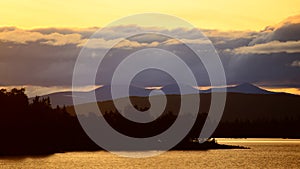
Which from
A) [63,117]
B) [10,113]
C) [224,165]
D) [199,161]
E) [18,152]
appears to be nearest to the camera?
[224,165]

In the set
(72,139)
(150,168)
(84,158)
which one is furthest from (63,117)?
(150,168)

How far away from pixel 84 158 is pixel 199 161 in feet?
90.5

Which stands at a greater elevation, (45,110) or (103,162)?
(45,110)

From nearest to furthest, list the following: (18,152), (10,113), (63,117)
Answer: (18,152), (10,113), (63,117)

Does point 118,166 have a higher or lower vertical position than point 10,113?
lower

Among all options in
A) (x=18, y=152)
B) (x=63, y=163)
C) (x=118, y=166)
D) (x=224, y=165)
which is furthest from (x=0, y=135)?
(x=224, y=165)

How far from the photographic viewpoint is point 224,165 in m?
142

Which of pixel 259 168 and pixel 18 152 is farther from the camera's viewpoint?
pixel 18 152

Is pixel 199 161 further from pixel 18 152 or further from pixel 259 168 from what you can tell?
pixel 18 152

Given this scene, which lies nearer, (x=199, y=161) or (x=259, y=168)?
(x=259, y=168)

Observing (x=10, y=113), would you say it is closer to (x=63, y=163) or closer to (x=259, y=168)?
(x=63, y=163)

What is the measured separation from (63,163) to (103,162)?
10.4m

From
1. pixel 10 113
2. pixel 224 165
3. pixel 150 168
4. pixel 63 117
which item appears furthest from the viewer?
pixel 63 117

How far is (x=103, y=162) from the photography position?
5674 inches
